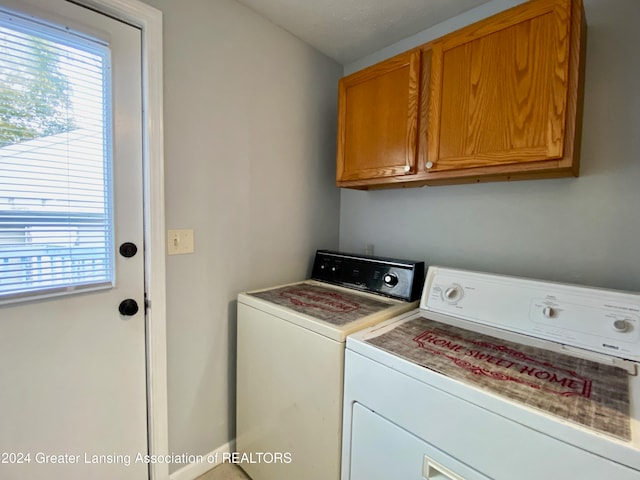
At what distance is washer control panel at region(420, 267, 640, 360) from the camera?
973mm

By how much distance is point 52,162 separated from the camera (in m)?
1.09

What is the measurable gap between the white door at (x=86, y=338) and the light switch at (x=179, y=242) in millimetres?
118

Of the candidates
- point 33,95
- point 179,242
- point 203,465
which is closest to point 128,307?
point 179,242

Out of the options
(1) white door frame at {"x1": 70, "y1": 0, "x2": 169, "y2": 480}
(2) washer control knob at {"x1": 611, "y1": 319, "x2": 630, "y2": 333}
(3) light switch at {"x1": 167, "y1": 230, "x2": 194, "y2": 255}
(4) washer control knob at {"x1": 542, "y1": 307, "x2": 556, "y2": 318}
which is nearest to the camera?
(2) washer control knob at {"x1": 611, "y1": 319, "x2": 630, "y2": 333}

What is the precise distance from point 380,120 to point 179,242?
1214 millimetres

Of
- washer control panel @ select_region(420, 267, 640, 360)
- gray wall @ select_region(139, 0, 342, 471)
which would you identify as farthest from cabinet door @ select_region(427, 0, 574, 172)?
gray wall @ select_region(139, 0, 342, 471)

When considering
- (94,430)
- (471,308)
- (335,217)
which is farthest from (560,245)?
(94,430)

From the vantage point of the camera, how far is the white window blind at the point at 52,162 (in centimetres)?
101

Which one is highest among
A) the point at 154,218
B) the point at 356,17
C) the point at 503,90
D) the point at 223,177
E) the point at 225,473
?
the point at 356,17

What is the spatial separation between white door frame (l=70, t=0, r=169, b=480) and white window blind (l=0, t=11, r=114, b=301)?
14 centimetres

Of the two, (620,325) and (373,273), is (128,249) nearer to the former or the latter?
(373,273)

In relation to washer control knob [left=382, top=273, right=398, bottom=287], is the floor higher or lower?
lower

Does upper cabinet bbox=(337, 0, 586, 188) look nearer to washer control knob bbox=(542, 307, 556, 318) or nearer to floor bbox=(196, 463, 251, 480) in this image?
washer control knob bbox=(542, 307, 556, 318)

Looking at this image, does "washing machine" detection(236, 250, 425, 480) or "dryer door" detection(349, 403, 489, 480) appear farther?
"washing machine" detection(236, 250, 425, 480)
